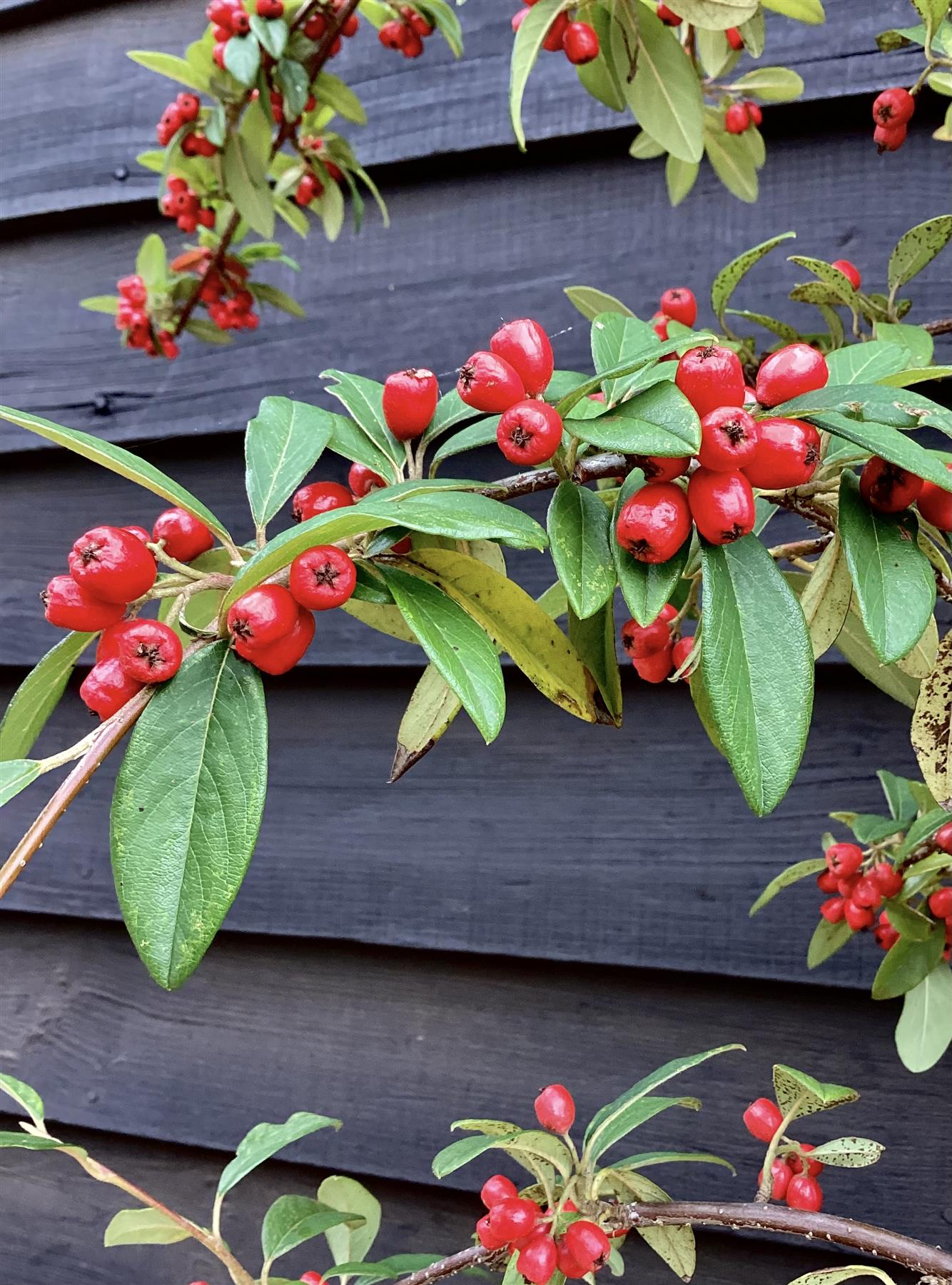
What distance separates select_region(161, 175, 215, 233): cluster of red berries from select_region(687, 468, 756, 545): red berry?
2.81 feet

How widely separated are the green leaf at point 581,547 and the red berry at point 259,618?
95 mm

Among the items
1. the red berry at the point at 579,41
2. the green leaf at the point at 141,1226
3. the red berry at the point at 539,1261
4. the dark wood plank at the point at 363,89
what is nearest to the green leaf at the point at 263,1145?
the green leaf at the point at 141,1226

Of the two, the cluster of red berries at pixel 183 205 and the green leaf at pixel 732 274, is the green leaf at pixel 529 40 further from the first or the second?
the cluster of red berries at pixel 183 205

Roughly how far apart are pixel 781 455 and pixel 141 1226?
25.0 inches

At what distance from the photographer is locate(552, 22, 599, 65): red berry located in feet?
2.14

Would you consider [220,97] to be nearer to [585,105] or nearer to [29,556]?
[585,105]

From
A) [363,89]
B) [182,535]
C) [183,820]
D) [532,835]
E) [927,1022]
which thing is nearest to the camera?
[183,820]

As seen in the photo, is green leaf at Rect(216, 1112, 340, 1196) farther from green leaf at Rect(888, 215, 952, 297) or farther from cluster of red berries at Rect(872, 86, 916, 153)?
cluster of red berries at Rect(872, 86, 916, 153)

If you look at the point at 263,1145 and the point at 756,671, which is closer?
the point at 756,671

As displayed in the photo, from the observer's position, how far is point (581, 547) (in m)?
0.34

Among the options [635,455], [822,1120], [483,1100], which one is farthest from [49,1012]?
[635,455]

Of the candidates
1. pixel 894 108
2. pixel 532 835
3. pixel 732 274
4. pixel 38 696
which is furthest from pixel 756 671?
pixel 532 835

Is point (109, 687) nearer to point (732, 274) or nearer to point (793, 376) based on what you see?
point (793, 376)

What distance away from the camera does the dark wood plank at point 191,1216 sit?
911 millimetres
